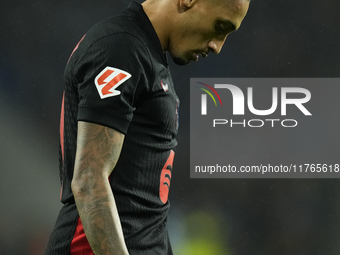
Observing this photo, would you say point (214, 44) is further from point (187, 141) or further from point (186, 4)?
point (187, 141)

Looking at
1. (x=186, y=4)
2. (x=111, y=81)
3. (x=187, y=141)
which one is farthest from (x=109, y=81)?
(x=187, y=141)

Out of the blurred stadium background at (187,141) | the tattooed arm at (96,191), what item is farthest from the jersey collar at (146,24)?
the blurred stadium background at (187,141)

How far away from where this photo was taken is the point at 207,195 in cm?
191

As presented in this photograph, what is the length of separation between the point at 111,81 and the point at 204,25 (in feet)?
0.86

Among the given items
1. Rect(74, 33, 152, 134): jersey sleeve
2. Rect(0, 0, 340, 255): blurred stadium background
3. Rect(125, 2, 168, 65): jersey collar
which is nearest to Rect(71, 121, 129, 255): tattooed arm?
Rect(74, 33, 152, 134): jersey sleeve

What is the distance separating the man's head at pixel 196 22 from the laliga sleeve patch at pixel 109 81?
0.20 m

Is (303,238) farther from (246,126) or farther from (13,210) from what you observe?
(13,210)

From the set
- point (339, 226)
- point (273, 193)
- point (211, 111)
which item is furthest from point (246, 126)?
point (339, 226)

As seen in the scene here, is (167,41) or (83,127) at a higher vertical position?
(167,41)

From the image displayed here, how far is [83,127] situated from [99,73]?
78 mm

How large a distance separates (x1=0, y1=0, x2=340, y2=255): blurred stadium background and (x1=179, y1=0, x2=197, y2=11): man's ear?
1198mm

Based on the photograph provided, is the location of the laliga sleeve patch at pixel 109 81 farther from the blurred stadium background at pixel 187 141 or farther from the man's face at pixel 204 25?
the blurred stadium background at pixel 187 141

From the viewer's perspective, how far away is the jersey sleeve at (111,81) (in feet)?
1.74

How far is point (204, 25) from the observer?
0.71 m
